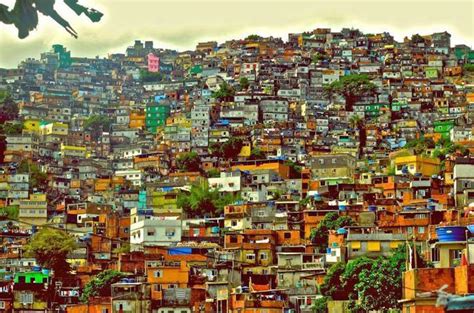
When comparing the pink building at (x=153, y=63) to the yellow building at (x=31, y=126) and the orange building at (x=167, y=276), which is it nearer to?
the yellow building at (x=31, y=126)

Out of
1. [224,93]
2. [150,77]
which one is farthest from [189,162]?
[150,77]

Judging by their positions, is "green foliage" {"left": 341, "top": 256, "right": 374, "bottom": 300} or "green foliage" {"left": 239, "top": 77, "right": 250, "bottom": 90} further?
"green foliage" {"left": 239, "top": 77, "right": 250, "bottom": 90}

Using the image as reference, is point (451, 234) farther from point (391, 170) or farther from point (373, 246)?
point (391, 170)

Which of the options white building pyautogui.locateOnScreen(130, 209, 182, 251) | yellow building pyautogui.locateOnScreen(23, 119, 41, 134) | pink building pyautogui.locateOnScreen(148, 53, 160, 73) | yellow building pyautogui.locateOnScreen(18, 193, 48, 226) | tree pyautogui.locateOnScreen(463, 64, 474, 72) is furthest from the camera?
pink building pyautogui.locateOnScreen(148, 53, 160, 73)

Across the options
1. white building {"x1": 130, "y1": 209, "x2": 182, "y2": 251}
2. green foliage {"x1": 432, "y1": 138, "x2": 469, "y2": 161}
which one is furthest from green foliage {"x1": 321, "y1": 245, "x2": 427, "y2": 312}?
green foliage {"x1": 432, "y1": 138, "x2": 469, "y2": 161}

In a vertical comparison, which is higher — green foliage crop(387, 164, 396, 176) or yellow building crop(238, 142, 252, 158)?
yellow building crop(238, 142, 252, 158)

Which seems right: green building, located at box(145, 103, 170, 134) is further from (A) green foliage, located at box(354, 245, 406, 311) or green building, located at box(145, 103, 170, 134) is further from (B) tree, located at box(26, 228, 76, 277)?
(A) green foliage, located at box(354, 245, 406, 311)
